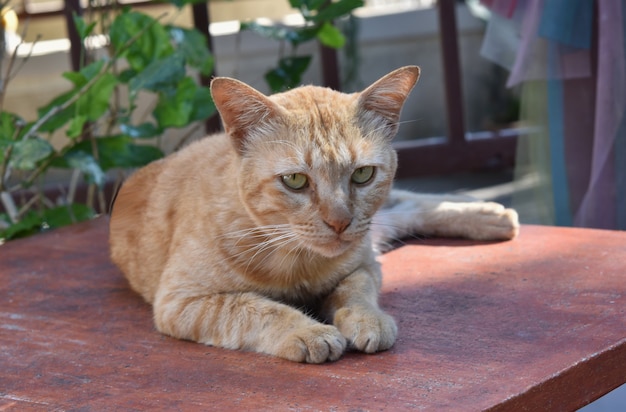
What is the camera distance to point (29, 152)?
3.11 m

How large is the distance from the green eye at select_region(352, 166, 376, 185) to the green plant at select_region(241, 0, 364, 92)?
175 centimetres

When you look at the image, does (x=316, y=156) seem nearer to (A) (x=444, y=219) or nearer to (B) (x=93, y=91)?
(A) (x=444, y=219)

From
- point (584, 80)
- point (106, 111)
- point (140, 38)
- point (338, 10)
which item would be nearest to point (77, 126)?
point (106, 111)


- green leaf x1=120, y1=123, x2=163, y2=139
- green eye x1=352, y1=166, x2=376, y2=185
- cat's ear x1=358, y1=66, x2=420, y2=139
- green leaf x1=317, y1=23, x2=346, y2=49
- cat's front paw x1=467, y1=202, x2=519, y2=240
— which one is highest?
cat's ear x1=358, y1=66, x2=420, y2=139

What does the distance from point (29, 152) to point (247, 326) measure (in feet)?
4.62

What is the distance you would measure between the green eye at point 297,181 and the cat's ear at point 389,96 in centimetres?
25

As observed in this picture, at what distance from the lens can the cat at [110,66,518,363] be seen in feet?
6.54

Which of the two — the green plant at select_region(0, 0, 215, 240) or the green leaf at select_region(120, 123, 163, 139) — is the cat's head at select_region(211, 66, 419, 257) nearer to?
the green plant at select_region(0, 0, 215, 240)

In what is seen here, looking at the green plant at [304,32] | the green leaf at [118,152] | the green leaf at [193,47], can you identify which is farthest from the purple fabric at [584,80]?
the green leaf at [118,152]

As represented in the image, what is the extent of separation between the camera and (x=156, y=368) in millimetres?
1994

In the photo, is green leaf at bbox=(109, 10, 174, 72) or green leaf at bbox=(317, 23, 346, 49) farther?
green leaf at bbox=(317, 23, 346, 49)

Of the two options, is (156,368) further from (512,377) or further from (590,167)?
(590,167)

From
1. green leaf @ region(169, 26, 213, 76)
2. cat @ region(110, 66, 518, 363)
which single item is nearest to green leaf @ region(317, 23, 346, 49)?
green leaf @ region(169, 26, 213, 76)

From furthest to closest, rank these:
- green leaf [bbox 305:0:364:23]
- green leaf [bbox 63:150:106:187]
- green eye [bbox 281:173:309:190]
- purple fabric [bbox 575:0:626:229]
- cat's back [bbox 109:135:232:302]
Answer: green leaf [bbox 305:0:364:23]
green leaf [bbox 63:150:106:187]
purple fabric [bbox 575:0:626:229]
cat's back [bbox 109:135:232:302]
green eye [bbox 281:173:309:190]
